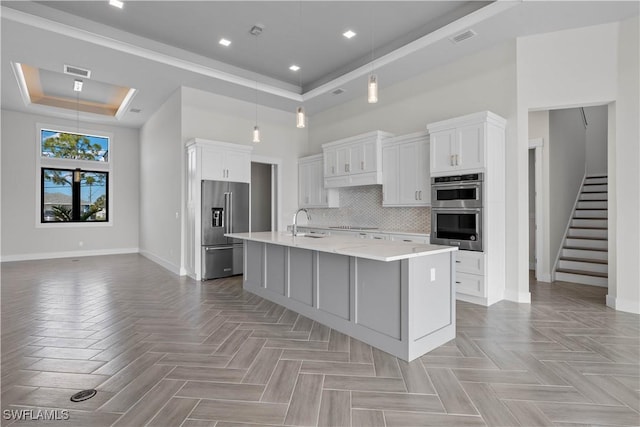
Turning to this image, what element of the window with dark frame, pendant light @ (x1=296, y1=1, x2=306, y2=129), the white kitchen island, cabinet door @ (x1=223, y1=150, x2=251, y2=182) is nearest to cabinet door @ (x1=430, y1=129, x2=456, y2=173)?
the white kitchen island

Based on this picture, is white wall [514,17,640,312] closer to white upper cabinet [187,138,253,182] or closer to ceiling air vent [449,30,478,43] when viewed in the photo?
ceiling air vent [449,30,478,43]

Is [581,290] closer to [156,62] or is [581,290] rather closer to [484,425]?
[484,425]

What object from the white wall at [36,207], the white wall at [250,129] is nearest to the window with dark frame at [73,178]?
the white wall at [36,207]

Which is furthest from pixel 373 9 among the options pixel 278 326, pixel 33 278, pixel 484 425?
pixel 33 278

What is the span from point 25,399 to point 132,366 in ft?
1.97

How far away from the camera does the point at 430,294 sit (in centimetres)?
275

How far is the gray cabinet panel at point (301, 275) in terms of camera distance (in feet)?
11.6

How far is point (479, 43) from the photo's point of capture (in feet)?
14.1

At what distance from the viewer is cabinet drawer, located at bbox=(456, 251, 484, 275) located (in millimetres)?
4023

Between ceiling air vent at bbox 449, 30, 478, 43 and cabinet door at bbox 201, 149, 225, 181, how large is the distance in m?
3.98

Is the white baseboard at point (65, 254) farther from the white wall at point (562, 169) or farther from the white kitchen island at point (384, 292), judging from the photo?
the white wall at point (562, 169)

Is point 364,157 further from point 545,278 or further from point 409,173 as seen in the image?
point 545,278

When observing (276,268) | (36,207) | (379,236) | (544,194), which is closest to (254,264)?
(276,268)

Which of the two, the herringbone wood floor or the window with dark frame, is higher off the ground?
the window with dark frame
